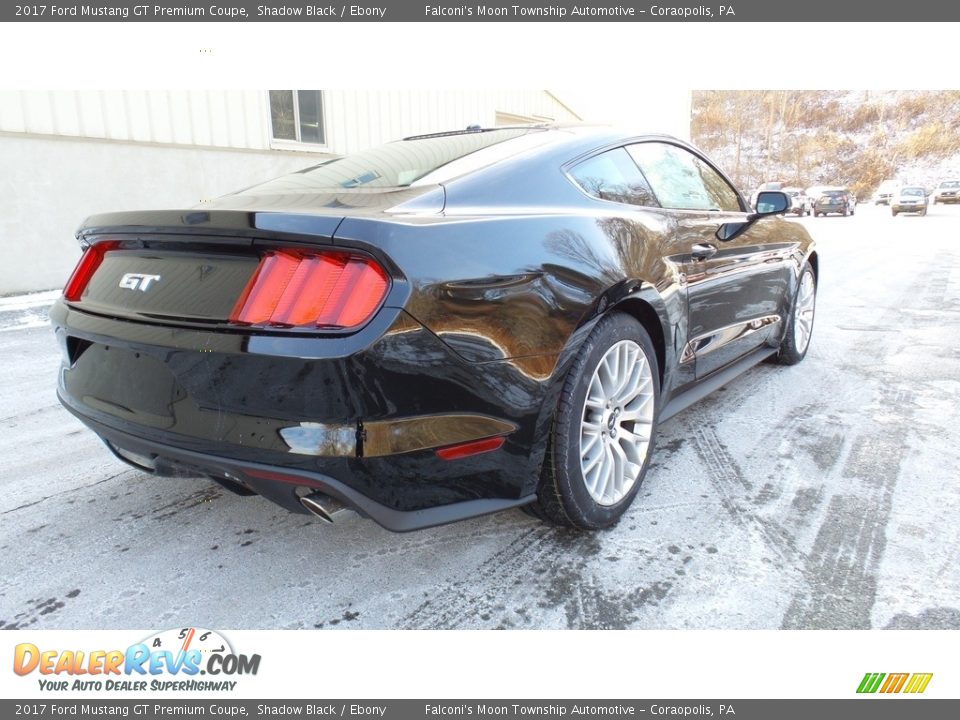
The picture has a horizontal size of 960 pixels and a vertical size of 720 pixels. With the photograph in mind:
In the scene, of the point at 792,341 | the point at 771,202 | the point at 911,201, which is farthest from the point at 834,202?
A: the point at 771,202

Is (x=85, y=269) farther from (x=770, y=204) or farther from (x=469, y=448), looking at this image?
(x=770, y=204)

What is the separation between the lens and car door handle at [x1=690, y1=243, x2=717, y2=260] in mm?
2844

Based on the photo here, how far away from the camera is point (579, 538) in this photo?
7.63 ft

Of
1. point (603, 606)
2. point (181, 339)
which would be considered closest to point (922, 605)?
point (603, 606)

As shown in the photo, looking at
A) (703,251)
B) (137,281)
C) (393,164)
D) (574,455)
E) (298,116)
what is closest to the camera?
(137,281)

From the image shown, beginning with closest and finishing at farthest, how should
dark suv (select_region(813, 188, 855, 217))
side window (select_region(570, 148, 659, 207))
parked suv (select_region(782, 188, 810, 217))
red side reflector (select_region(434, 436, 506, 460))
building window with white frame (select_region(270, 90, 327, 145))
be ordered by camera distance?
1. red side reflector (select_region(434, 436, 506, 460))
2. side window (select_region(570, 148, 659, 207))
3. building window with white frame (select_region(270, 90, 327, 145))
4. dark suv (select_region(813, 188, 855, 217))
5. parked suv (select_region(782, 188, 810, 217))

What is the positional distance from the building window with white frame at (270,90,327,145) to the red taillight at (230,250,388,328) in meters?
8.78

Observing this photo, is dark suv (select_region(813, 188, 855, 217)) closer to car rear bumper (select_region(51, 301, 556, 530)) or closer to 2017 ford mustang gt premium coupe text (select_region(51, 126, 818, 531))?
2017 ford mustang gt premium coupe text (select_region(51, 126, 818, 531))

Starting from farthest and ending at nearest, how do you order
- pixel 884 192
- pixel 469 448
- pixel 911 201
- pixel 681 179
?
1. pixel 884 192
2. pixel 911 201
3. pixel 681 179
4. pixel 469 448

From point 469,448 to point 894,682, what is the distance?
1.29 meters

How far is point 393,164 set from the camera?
100 inches

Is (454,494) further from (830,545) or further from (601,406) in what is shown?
(830,545)

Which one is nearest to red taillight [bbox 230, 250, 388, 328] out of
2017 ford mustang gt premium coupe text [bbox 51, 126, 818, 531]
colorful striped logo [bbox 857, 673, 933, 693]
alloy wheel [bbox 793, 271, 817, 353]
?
2017 ford mustang gt premium coupe text [bbox 51, 126, 818, 531]

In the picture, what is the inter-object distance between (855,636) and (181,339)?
2.05 m
